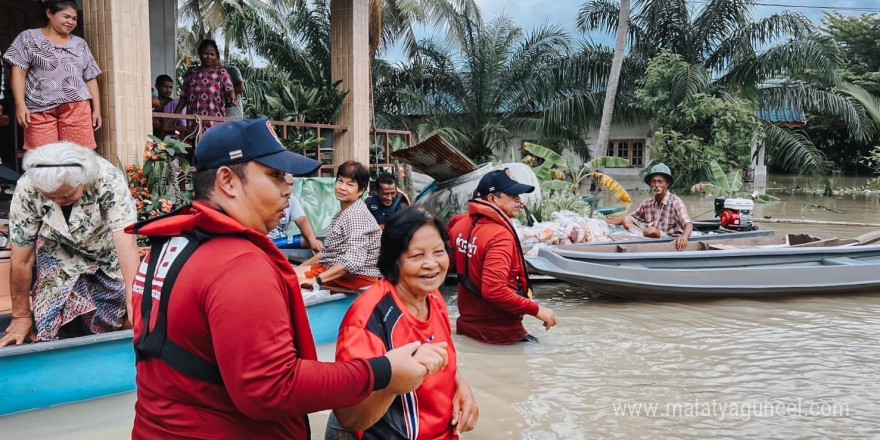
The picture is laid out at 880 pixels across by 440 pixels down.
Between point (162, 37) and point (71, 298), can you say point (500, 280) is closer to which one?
point (71, 298)

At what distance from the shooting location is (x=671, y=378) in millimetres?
5809

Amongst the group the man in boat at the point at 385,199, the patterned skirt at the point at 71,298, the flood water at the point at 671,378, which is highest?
the man in boat at the point at 385,199

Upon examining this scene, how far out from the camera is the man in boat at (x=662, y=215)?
8.93 metres

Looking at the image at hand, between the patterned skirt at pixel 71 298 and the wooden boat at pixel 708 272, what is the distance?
16.0 feet

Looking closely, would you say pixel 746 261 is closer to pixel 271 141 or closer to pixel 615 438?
pixel 615 438

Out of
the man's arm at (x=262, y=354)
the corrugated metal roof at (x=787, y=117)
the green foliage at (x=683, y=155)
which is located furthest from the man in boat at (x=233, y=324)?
the corrugated metal roof at (x=787, y=117)

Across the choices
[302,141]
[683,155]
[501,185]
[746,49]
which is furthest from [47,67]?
[746,49]

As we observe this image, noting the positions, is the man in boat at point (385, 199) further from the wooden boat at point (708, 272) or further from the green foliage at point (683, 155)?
the green foliage at point (683, 155)

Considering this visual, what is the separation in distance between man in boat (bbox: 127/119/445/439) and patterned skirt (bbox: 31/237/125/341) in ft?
8.61

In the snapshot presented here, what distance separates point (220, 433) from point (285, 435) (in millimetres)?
187

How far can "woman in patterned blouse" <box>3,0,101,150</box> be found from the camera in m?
6.11

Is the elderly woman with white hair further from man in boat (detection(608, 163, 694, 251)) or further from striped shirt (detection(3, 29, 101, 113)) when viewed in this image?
man in boat (detection(608, 163, 694, 251))

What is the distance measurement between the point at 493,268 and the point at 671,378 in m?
2.09

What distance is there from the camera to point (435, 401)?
2.54 meters
